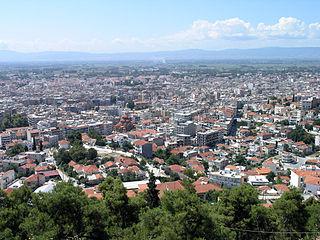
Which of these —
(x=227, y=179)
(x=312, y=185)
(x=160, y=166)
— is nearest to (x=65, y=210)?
(x=227, y=179)

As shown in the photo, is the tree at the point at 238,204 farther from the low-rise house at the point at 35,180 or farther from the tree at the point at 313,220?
the low-rise house at the point at 35,180

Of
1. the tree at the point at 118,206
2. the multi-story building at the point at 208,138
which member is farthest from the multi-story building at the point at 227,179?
the tree at the point at 118,206

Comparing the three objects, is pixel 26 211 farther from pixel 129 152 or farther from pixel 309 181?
pixel 129 152

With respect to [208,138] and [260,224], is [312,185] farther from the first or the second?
[208,138]

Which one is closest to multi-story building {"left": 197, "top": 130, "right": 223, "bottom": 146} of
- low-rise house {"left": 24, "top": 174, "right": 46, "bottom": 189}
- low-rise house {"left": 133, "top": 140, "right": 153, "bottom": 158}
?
low-rise house {"left": 133, "top": 140, "right": 153, "bottom": 158}

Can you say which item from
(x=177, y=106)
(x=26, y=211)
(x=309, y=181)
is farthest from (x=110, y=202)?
(x=177, y=106)

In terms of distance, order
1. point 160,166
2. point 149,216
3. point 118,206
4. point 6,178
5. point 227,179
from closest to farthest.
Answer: point 149,216 → point 118,206 → point 227,179 → point 6,178 → point 160,166
